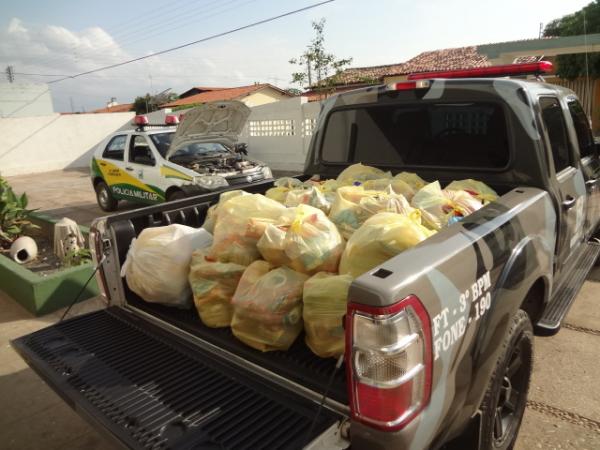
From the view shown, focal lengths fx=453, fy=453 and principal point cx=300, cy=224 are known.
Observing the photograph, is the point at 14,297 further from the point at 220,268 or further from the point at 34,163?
the point at 34,163

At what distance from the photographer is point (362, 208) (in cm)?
233

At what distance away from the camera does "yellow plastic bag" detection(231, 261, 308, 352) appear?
1.93 metres

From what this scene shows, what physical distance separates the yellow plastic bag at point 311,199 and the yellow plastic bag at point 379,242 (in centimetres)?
67

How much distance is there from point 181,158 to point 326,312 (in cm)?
688

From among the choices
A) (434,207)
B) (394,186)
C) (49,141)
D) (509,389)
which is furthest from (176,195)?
(49,141)

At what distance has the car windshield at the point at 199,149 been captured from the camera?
323 inches

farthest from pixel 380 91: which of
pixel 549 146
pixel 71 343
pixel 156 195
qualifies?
pixel 156 195

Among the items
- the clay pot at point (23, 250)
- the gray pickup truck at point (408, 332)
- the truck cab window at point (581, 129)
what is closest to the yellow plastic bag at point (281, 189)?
the gray pickup truck at point (408, 332)

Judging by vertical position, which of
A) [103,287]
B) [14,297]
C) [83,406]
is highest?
[103,287]

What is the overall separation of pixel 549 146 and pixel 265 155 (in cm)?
1337

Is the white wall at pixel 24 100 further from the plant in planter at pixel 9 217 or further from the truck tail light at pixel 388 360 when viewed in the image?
the truck tail light at pixel 388 360

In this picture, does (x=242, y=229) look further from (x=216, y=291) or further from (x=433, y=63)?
(x=433, y=63)

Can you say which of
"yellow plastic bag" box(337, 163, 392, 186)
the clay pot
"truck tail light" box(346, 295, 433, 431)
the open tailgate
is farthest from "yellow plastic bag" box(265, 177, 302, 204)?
the clay pot

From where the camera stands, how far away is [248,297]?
2002mm
